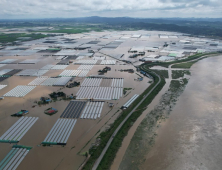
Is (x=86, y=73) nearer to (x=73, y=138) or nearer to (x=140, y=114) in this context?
(x=140, y=114)

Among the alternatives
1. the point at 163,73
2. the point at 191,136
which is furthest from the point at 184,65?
the point at 191,136

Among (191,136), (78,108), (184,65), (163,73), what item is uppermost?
(184,65)

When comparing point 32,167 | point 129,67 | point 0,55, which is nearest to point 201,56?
point 129,67

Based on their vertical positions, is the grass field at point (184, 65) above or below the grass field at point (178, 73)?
above

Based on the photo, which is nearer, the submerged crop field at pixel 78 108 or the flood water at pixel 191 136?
the flood water at pixel 191 136

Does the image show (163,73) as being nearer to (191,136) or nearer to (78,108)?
(191,136)

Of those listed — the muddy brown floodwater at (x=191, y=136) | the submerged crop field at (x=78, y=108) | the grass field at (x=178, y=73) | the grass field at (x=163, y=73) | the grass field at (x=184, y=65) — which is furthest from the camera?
the grass field at (x=184, y=65)

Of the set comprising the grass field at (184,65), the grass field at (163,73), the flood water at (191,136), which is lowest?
the flood water at (191,136)

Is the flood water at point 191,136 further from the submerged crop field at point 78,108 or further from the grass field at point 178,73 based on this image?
the grass field at point 178,73

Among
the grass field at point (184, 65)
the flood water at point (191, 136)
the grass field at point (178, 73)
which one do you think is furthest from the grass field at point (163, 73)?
the flood water at point (191, 136)
